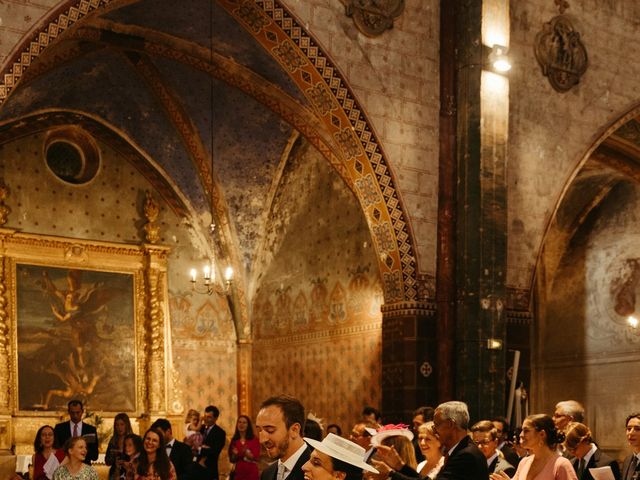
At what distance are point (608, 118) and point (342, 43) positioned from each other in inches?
179

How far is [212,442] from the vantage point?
11.7m

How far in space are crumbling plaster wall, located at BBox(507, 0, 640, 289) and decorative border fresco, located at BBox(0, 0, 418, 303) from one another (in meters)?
1.71

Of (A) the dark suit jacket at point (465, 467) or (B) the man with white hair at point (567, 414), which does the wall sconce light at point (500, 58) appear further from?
(A) the dark suit jacket at point (465, 467)

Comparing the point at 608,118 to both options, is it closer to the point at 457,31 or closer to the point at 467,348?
the point at 457,31

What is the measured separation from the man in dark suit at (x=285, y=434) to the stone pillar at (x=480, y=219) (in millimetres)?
7974

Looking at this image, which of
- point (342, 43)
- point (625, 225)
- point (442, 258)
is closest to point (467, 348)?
point (442, 258)

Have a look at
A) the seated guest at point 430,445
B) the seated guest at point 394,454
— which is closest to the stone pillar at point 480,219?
the seated guest at point 430,445

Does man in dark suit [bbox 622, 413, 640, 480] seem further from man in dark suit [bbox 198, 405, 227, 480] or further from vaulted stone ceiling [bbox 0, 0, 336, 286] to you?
vaulted stone ceiling [bbox 0, 0, 336, 286]

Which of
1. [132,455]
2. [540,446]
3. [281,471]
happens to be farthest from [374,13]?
[281,471]

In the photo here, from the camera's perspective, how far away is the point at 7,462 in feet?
29.8

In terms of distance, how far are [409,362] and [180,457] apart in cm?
412

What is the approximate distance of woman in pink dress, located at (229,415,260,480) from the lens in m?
11.5

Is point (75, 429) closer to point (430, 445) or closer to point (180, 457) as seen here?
point (180, 457)

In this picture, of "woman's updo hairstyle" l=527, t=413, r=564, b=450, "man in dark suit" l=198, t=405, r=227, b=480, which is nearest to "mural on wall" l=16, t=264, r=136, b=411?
"man in dark suit" l=198, t=405, r=227, b=480
